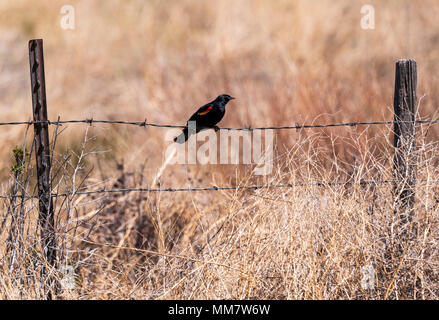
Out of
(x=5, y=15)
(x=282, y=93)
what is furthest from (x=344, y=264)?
(x=5, y=15)

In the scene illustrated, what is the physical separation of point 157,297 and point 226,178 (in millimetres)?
2380

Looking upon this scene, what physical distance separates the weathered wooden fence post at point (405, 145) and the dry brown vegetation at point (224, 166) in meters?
0.07

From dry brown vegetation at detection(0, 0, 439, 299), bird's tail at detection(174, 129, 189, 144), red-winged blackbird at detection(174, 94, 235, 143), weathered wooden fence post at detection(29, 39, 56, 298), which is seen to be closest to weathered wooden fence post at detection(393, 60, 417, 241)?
dry brown vegetation at detection(0, 0, 439, 299)

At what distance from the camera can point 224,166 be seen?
5.65 metres

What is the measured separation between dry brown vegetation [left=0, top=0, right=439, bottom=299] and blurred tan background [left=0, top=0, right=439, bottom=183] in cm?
4

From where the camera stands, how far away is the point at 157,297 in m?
2.91

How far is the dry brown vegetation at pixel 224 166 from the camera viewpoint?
3.00 m

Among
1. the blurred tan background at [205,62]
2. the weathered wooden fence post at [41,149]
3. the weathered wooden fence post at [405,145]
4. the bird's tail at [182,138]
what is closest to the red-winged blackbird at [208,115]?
the bird's tail at [182,138]

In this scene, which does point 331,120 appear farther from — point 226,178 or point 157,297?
point 157,297

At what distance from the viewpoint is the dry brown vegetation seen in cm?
300

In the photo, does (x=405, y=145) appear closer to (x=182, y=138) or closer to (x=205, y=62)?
(x=182, y=138)

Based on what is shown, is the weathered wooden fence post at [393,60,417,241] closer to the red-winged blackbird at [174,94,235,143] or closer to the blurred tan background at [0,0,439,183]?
the blurred tan background at [0,0,439,183]

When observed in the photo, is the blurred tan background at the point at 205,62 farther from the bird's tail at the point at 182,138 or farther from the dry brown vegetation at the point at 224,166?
the bird's tail at the point at 182,138

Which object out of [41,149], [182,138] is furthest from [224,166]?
[41,149]
